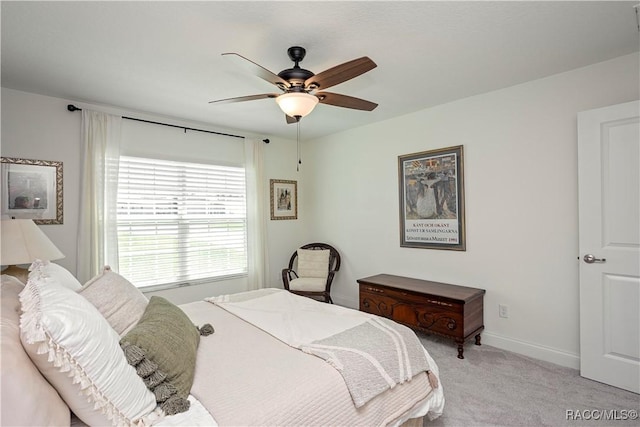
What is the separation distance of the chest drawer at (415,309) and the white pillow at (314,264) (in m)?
0.88

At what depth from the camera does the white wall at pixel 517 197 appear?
9.05 feet

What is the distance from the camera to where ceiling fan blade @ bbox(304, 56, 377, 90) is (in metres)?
1.90

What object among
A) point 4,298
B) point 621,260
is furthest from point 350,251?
point 4,298

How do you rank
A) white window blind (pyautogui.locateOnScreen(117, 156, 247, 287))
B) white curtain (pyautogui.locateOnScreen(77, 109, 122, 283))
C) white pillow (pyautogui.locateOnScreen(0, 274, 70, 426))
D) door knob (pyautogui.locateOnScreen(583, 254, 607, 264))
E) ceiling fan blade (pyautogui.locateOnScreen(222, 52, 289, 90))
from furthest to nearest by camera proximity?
white window blind (pyautogui.locateOnScreen(117, 156, 247, 287)) → white curtain (pyautogui.locateOnScreen(77, 109, 122, 283)) → door knob (pyautogui.locateOnScreen(583, 254, 607, 264)) → ceiling fan blade (pyautogui.locateOnScreen(222, 52, 289, 90)) → white pillow (pyautogui.locateOnScreen(0, 274, 70, 426))

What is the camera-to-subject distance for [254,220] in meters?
4.54

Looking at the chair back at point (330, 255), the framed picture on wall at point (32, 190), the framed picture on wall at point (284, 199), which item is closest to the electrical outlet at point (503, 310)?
the chair back at point (330, 255)

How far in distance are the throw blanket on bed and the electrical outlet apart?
65.6 inches

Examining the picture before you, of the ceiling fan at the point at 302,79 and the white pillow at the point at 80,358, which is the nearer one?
the white pillow at the point at 80,358

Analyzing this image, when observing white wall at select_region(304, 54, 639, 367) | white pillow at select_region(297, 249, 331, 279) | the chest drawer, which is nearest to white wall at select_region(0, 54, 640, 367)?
white wall at select_region(304, 54, 639, 367)

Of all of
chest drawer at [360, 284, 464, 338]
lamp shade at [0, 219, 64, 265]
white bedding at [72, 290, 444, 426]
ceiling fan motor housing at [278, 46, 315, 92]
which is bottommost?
chest drawer at [360, 284, 464, 338]

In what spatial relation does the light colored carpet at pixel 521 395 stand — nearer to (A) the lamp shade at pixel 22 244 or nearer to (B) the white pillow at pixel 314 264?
(B) the white pillow at pixel 314 264

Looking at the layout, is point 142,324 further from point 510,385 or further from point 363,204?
point 363,204

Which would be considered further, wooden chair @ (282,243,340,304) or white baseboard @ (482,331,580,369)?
wooden chair @ (282,243,340,304)

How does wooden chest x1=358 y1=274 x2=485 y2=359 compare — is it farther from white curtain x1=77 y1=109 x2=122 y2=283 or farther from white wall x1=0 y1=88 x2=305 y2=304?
white curtain x1=77 y1=109 x2=122 y2=283
